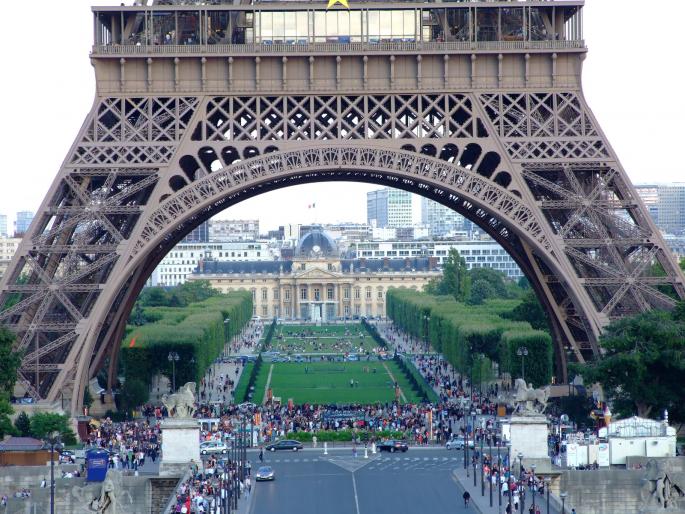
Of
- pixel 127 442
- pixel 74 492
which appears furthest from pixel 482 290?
pixel 74 492

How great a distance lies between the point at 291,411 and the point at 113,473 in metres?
35.1

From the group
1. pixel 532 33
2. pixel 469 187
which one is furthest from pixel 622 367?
pixel 532 33

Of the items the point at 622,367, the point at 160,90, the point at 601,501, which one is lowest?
the point at 601,501

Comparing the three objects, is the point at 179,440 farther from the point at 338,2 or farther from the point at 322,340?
the point at 322,340

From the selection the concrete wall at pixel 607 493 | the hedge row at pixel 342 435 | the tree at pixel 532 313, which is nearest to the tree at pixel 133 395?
the hedge row at pixel 342 435

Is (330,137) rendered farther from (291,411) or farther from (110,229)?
(291,411)

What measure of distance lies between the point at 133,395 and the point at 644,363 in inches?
1174

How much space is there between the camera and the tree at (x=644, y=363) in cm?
6194

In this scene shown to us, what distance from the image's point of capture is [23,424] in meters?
62.9

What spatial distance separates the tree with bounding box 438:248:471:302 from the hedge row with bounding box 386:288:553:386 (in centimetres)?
2631

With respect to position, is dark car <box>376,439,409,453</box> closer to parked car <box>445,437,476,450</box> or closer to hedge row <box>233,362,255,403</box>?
parked car <box>445,437,476,450</box>

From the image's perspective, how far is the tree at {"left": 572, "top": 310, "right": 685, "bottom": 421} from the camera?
203 feet

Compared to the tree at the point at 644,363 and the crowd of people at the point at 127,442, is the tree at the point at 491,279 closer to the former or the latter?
the crowd of people at the point at 127,442

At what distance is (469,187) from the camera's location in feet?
204
